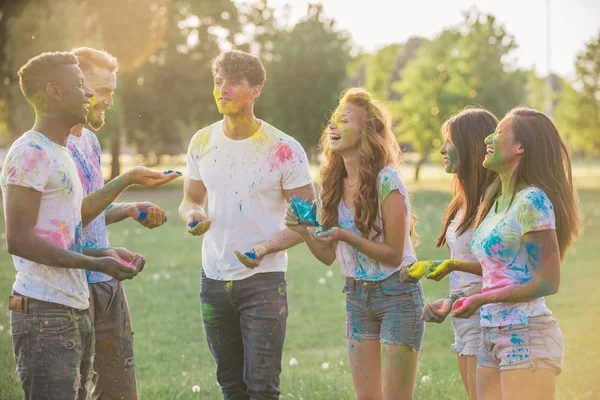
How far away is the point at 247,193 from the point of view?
477cm

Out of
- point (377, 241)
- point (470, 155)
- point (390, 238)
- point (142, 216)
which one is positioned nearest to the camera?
point (142, 216)

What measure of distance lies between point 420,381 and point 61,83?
14.6 ft

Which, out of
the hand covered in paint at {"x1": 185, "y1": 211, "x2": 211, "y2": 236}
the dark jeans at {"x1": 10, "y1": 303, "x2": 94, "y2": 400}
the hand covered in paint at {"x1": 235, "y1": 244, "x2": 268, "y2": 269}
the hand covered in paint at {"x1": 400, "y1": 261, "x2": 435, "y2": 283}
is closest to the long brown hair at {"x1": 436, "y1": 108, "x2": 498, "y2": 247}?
the hand covered in paint at {"x1": 400, "y1": 261, "x2": 435, "y2": 283}

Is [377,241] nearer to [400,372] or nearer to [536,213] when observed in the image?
[400,372]

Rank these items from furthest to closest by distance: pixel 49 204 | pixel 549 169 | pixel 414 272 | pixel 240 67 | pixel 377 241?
pixel 240 67, pixel 377 241, pixel 414 272, pixel 549 169, pixel 49 204

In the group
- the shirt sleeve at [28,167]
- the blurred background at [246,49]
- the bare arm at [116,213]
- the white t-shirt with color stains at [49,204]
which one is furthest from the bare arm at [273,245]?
the blurred background at [246,49]

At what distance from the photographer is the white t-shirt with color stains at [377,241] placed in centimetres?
454

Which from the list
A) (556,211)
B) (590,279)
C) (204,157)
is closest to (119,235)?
(590,279)

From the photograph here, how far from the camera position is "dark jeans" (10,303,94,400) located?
3664 millimetres

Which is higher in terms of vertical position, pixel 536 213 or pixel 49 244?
pixel 536 213

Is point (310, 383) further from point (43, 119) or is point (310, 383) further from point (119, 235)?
point (119, 235)

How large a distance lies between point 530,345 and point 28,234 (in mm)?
2482

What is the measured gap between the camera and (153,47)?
41.5m

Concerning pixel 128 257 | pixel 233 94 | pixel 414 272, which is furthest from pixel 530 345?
pixel 233 94
